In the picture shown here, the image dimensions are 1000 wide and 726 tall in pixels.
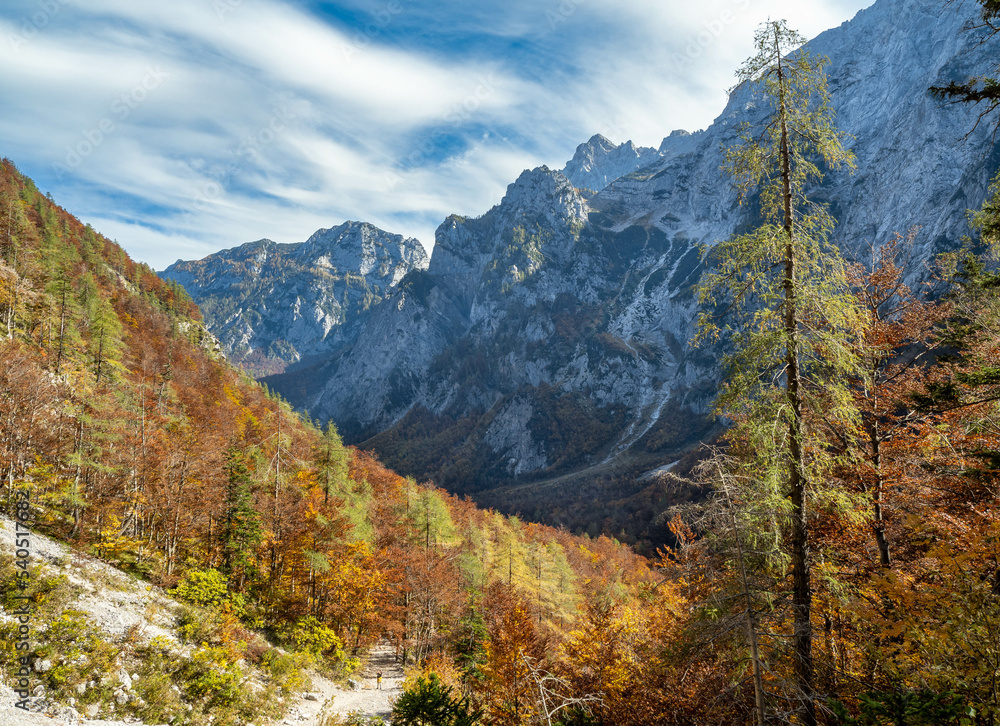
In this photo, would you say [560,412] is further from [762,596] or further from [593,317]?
[762,596]

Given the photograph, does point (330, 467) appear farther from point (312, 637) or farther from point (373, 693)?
point (373, 693)

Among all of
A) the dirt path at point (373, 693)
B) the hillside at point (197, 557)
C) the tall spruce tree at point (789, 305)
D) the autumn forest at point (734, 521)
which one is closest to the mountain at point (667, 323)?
the hillside at point (197, 557)

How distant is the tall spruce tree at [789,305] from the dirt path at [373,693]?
15.0 meters

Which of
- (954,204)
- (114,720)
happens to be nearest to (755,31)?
(114,720)

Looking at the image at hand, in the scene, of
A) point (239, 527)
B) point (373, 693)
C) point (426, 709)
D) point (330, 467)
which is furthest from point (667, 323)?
point (426, 709)

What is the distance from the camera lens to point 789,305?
7402 millimetres

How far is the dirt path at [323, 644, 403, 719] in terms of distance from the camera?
18173 mm

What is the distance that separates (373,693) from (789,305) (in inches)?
996

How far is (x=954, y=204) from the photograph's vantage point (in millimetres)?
86938

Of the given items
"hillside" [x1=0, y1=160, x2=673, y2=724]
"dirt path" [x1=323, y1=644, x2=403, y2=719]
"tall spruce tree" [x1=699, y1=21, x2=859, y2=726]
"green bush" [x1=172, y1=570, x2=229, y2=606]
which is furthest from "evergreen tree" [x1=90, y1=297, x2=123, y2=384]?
"tall spruce tree" [x1=699, y1=21, x2=859, y2=726]

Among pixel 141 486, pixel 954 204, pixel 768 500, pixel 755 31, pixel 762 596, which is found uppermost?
pixel 954 204

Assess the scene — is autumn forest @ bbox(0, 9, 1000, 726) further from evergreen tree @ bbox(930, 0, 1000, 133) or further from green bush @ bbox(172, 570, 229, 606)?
evergreen tree @ bbox(930, 0, 1000, 133)

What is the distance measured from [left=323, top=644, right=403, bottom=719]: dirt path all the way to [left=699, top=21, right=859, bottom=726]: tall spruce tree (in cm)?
1496

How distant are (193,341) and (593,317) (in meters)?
152
